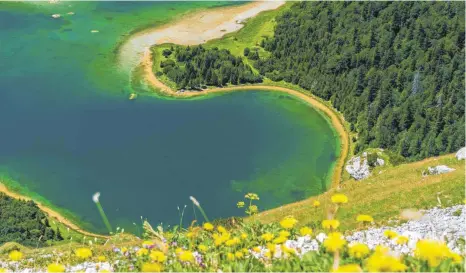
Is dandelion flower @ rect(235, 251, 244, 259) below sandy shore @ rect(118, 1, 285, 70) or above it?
above

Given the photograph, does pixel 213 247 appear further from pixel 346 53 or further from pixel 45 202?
pixel 346 53

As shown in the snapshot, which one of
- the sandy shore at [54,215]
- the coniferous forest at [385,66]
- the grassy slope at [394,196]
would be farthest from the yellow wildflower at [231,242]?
the coniferous forest at [385,66]

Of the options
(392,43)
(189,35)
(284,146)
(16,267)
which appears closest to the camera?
(16,267)

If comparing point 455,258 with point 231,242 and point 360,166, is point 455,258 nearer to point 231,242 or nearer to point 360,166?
point 231,242

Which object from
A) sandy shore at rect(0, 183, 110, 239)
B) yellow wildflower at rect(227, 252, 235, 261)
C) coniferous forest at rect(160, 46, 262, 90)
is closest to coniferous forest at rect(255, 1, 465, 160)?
coniferous forest at rect(160, 46, 262, 90)

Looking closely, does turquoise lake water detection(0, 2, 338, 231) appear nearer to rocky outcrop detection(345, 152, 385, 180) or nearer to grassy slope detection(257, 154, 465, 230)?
rocky outcrop detection(345, 152, 385, 180)

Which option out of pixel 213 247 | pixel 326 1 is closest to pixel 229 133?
pixel 326 1

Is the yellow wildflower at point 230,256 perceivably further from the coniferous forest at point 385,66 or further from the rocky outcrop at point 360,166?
the coniferous forest at point 385,66
